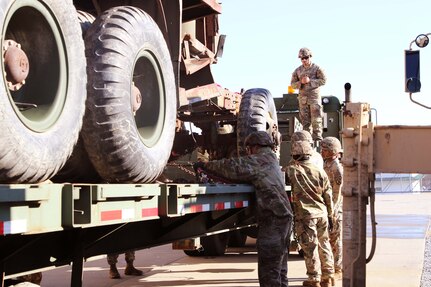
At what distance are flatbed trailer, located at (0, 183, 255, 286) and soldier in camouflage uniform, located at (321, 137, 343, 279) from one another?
3.11 meters

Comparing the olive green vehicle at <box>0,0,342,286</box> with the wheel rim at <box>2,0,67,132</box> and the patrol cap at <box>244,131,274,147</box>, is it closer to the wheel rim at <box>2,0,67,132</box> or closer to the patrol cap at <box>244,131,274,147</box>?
the wheel rim at <box>2,0,67,132</box>

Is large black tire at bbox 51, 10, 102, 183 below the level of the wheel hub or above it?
below

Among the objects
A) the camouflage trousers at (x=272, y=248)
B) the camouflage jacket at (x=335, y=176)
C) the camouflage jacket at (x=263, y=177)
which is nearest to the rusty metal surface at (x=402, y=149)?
the camouflage jacket at (x=263, y=177)

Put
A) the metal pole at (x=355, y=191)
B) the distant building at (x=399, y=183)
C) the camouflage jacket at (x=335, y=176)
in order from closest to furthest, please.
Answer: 1. the metal pole at (x=355, y=191)
2. the camouflage jacket at (x=335, y=176)
3. the distant building at (x=399, y=183)

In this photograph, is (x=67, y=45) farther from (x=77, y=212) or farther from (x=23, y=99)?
(x=77, y=212)

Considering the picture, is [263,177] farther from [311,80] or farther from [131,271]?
[311,80]

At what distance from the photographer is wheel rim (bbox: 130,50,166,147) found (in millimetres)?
5426

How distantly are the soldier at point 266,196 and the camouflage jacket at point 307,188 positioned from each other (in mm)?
1509

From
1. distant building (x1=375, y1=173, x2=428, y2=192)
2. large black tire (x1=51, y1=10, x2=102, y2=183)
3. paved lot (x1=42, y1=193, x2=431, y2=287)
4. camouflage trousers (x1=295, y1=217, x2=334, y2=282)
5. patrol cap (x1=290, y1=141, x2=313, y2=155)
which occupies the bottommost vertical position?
distant building (x1=375, y1=173, x2=428, y2=192)

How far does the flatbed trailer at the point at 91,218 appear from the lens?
128 inches

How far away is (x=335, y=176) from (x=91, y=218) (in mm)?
6310

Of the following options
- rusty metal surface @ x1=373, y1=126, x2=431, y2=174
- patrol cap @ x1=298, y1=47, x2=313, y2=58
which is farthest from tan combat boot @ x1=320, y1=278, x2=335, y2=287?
patrol cap @ x1=298, y1=47, x2=313, y2=58

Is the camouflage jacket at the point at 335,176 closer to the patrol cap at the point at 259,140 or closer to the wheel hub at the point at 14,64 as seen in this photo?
the patrol cap at the point at 259,140

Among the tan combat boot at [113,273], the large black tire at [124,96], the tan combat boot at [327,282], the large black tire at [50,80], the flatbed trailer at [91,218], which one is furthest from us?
the tan combat boot at [113,273]
